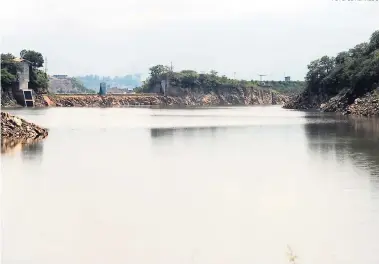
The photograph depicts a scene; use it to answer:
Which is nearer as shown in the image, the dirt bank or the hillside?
the dirt bank

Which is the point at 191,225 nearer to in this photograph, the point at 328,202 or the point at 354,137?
the point at 328,202

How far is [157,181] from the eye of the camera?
20.5 meters

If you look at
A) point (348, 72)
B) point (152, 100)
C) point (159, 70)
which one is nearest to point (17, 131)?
point (348, 72)

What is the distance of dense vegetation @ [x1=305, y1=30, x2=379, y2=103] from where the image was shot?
68938 millimetres

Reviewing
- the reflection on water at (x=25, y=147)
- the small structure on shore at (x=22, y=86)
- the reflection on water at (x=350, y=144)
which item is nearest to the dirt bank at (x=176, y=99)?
the small structure on shore at (x=22, y=86)

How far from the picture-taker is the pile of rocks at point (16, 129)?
35.0m

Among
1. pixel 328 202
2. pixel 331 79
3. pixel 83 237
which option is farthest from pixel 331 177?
pixel 331 79

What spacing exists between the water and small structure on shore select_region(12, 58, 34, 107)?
7484 centimetres

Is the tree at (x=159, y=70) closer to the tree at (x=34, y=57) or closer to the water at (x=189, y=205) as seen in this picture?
the tree at (x=34, y=57)

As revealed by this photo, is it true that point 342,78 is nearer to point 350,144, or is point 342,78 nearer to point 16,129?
point 350,144

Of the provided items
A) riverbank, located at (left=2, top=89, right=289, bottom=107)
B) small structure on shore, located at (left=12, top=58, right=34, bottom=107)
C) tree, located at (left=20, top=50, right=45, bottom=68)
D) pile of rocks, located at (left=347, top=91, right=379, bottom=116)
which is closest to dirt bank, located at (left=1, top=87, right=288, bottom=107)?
riverbank, located at (left=2, top=89, right=289, bottom=107)

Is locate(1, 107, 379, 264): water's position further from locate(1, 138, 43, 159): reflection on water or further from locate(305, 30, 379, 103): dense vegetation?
locate(305, 30, 379, 103): dense vegetation

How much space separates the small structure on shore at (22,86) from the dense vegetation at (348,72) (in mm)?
44732

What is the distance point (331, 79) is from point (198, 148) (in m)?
56.5
